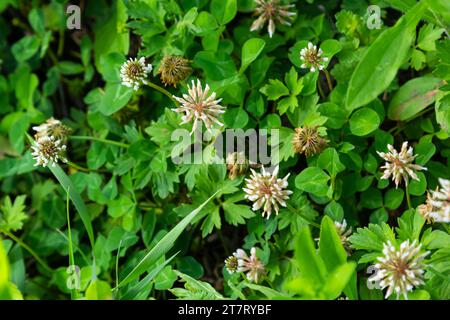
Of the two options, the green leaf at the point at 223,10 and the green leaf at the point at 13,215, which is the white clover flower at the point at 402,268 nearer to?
the green leaf at the point at 223,10

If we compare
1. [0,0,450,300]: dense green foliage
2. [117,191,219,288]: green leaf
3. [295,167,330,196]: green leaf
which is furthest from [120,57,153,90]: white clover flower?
[295,167,330,196]: green leaf

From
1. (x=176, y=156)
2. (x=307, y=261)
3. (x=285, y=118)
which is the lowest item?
(x=307, y=261)

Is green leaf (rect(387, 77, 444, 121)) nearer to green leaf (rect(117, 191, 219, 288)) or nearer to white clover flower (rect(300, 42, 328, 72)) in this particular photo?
white clover flower (rect(300, 42, 328, 72))

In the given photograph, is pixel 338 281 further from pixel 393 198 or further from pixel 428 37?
pixel 428 37

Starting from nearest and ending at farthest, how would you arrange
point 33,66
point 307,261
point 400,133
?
point 307,261 < point 400,133 < point 33,66

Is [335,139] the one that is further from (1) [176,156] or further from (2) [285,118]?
(1) [176,156]

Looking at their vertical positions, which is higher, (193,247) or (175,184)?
(175,184)

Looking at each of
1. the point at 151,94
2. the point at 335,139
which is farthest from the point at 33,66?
the point at 335,139
